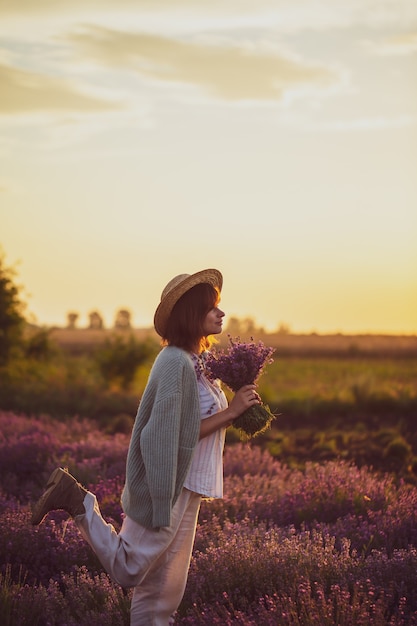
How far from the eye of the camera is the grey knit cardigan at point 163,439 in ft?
15.2

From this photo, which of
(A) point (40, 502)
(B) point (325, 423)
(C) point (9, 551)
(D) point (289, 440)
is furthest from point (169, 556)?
(B) point (325, 423)

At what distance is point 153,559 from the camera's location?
468 cm

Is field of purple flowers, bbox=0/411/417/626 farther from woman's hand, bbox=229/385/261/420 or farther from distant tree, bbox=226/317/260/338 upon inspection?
distant tree, bbox=226/317/260/338

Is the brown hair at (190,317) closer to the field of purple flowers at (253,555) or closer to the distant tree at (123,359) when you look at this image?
the field of purple flowers at (253,555)

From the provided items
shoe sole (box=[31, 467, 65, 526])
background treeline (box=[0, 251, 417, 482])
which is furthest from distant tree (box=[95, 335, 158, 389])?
shoe sole (box=[31, 467, 65, 526])

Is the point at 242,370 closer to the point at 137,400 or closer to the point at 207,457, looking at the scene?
the point at 207,457

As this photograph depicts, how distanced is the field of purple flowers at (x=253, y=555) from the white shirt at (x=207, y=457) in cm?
59

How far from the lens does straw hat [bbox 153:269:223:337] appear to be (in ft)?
16.0

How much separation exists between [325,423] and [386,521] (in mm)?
8756

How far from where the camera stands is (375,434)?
13.7 metres

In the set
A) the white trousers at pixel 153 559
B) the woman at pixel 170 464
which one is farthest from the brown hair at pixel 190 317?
the white trousers at pixel 153 559

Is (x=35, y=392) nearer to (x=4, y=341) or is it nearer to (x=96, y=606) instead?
(x=4, y=341)

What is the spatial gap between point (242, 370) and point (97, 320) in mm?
101749

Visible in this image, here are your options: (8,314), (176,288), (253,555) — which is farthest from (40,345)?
(176,288)
